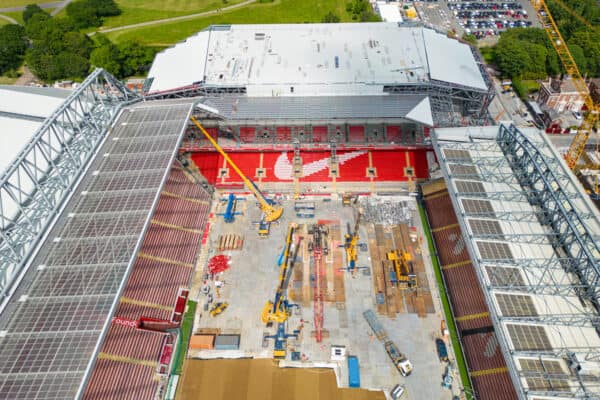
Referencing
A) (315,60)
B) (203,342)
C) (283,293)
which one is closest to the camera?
(203,342)

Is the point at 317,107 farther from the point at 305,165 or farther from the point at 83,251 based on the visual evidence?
the point at 83,251

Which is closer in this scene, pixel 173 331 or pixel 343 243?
pixel 173 331

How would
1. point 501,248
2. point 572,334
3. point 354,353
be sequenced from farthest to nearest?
point 354,353 < point 501,248 < point 572,334

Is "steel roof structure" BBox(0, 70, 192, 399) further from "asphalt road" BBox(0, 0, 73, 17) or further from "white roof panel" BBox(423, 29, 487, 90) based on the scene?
"asphalt road" BBox(0, 0, 73, 17)

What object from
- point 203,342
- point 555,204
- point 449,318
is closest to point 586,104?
point 555,204

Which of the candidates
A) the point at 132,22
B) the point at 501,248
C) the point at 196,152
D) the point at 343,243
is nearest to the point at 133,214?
the point at 196,152

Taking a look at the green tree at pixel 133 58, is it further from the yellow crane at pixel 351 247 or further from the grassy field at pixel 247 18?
the yellow crane at pixel 351 247

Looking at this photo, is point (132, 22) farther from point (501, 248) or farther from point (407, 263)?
point (501, 248)
